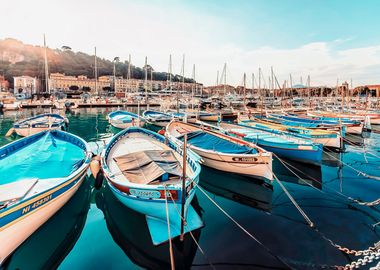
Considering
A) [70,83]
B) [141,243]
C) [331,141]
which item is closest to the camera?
[141,243]

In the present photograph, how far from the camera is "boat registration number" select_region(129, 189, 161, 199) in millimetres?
6578

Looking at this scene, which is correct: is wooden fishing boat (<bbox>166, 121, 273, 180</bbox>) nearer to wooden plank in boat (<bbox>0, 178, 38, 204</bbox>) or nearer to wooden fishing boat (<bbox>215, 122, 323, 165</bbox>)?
wooden fishing boat (<bbox>215, 122, 323, 165</bbox>)

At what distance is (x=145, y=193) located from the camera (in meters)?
6.70

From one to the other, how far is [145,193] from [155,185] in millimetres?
397

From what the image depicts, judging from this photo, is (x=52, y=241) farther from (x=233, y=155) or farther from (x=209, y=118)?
(x=209, y=118)

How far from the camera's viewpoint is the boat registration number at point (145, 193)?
21.6 ft

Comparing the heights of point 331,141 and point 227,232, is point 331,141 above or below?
above

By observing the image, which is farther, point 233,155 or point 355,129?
point 355,129

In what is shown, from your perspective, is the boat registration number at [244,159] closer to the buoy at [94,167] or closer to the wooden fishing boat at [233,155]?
the wooden fishing boat at [233,155]

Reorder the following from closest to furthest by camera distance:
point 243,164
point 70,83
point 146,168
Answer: point 146,168 < point 243,164 < point 70,83

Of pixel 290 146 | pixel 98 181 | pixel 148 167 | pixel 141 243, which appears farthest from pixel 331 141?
pixel 98 181

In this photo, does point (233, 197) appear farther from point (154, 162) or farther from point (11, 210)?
point (11, 210)

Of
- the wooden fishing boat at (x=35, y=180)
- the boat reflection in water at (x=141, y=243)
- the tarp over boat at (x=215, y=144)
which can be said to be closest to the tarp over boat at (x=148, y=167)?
the boat reflection in water at (x=141, y=243)

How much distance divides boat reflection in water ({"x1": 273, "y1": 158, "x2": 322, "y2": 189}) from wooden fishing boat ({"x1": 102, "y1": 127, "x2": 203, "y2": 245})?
20.9 feet
